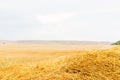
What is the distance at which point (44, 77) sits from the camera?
10898 millimetres

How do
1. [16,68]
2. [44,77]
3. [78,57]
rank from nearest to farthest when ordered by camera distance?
1. [44,77]
2. [78,57]
3. [16,68]

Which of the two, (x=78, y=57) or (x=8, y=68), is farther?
(x=8, y=68)

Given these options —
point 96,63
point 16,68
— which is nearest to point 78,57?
point 96,63

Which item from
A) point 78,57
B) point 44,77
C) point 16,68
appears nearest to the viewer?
point 44,77

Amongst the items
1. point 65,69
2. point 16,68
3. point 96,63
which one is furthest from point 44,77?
point 16,68

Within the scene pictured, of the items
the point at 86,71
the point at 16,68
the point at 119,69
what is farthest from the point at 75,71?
the point at 16,68

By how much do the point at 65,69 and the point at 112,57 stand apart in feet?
4.62

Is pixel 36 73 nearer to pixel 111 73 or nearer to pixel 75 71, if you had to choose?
pixel 75 71

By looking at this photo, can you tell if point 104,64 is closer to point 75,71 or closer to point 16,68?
point 75,71

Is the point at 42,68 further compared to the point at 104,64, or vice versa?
the point at 42,68

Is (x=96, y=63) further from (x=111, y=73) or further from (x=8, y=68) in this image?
(x=8, y=68)

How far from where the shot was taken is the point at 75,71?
1099 centimetres

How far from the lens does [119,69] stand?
11125mm

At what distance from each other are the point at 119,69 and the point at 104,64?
0.41 meters
